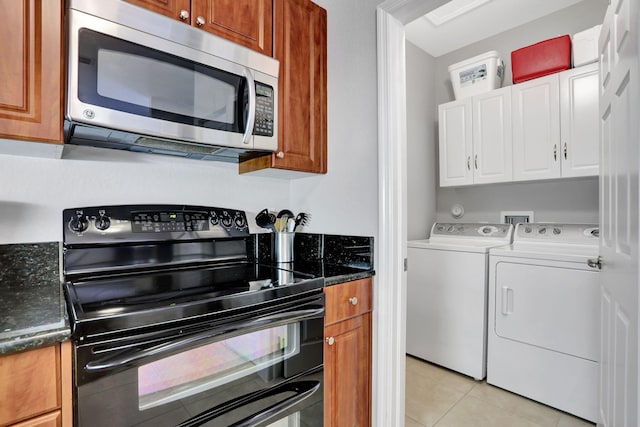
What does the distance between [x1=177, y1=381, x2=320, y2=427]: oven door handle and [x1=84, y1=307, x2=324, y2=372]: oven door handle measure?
25 centimetres

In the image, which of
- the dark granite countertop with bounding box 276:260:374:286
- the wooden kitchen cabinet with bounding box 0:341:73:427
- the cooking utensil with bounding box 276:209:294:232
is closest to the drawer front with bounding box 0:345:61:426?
the wooden kitchen cabinet with bounding box 0:341:73:427

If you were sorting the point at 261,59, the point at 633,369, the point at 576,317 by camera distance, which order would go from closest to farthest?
1. the point at 633,369
2. the point at 261,59
3. the point at 576,317

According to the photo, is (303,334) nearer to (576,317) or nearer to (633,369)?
(633,369)

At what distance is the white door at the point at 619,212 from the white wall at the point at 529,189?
1233mm

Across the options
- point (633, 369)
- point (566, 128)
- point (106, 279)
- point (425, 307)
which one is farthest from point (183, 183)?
point (566, 128)

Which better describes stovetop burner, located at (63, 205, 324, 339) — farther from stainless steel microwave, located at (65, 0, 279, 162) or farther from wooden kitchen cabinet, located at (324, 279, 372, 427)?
stainless steel microwave, located at (65, 0, 279, 162)

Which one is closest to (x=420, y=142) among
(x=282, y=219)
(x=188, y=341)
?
(x=282, y=219)

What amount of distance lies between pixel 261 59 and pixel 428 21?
201 centimetres

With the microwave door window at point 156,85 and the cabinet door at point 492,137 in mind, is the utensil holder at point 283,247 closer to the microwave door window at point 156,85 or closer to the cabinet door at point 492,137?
the microwave door window at point 156,85

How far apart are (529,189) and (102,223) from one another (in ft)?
9.94

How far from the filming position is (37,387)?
0.74m

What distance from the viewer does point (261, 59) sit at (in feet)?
4.66

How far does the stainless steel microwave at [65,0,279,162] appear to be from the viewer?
102cm

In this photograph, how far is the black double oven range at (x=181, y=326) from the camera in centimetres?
82
